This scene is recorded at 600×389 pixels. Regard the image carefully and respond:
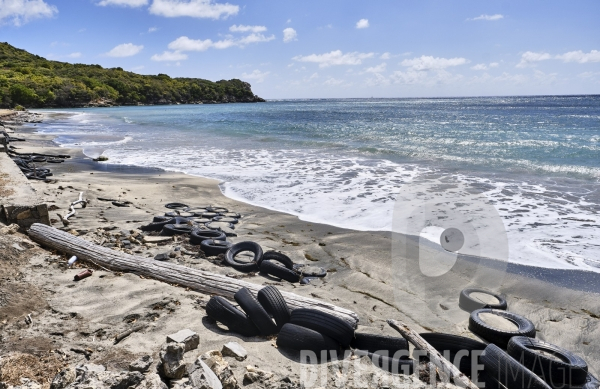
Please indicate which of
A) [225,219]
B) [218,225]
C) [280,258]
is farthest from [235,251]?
[225,219]

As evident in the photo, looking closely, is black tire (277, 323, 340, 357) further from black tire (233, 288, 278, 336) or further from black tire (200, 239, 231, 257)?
black tire (200, 239, 231, 257)

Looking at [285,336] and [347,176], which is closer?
[285,336]

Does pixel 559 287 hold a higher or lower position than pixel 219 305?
lower

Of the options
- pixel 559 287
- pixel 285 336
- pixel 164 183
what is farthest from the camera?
pixel 164 183

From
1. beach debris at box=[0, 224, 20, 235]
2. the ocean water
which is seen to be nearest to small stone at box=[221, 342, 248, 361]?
beach debris at box=[0, 224, 20, 235]

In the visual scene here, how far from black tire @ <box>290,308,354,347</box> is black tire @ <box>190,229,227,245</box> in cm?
322

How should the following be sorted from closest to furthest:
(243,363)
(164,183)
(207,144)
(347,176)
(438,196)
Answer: (243,363), (438,196), (164,183), (347,176), (207,144)

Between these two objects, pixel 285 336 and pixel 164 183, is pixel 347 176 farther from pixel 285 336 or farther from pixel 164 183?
pixel 285 336

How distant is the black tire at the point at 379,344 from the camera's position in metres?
3.63

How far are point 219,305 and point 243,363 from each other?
824 mm

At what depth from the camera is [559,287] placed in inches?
205

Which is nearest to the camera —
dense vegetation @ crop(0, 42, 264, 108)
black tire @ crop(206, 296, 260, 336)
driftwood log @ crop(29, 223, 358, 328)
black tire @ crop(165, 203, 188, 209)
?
black tire @ crop(206, 296, 260, 336)

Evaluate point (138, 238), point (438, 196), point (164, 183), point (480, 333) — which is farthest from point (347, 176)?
point (480, 333)

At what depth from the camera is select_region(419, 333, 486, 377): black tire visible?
3537 mm
